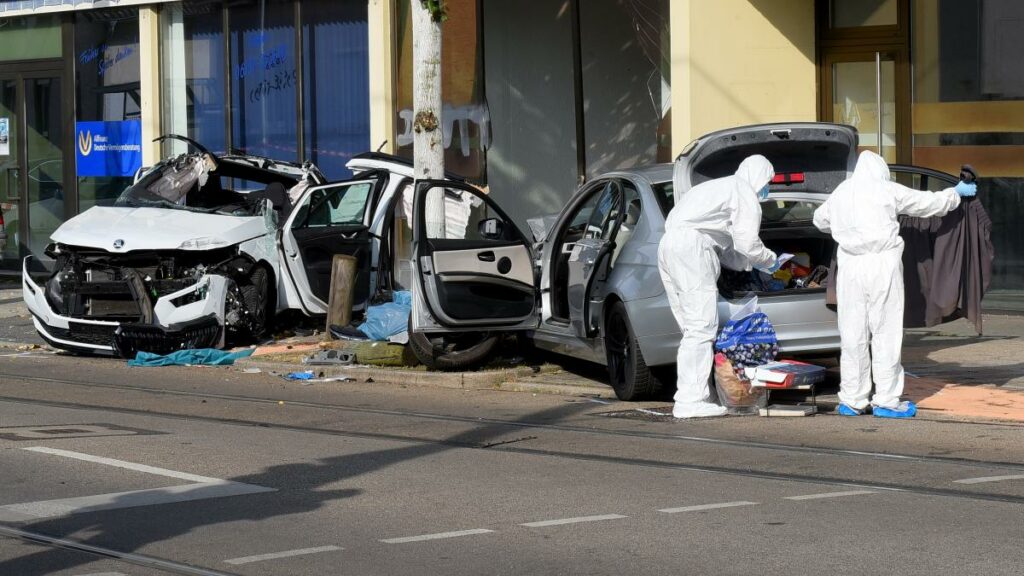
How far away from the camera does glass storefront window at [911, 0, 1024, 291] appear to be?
51.1ft

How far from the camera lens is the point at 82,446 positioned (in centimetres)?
923

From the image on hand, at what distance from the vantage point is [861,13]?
16.7 meters

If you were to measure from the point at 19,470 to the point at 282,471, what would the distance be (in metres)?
1.48

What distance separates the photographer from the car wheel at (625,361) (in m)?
10.7

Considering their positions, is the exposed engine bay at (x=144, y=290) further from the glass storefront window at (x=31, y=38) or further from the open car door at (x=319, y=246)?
the glass storefront window at (x=31, y=38)

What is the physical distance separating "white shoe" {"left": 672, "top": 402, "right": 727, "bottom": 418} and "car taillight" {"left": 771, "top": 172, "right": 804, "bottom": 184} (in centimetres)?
187

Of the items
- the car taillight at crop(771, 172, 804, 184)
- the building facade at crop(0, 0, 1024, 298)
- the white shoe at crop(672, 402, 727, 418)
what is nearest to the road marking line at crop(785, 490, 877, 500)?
the white shoe at crop(672, 402, 727, 418)

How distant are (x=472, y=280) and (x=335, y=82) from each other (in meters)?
8.78

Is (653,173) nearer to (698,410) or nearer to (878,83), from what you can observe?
(698,410)

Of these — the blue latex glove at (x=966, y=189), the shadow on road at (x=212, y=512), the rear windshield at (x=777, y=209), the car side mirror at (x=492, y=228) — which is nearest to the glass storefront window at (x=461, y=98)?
the car side mirror at (x=492, y=228)

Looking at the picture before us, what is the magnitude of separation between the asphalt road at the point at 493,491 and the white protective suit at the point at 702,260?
32 cm

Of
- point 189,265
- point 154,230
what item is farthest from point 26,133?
point 189,265

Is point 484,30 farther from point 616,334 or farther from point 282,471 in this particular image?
point 282,471

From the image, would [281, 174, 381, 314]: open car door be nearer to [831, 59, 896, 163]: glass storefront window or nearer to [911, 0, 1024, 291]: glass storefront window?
[831, 59, 896, 163]: glass storefront window
